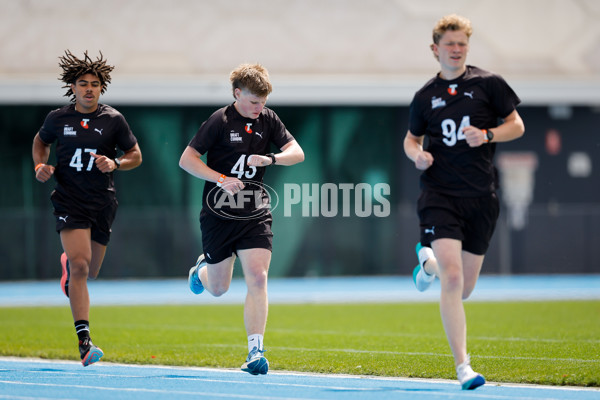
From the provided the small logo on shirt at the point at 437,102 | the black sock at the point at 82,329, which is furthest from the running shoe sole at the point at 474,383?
the black sock at the point at 82,329

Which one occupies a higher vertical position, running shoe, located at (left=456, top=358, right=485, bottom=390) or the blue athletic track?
running shoe, located at (left=456, top=358, right=485, bottom=390)

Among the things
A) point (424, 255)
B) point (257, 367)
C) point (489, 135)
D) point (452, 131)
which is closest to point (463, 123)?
point (452, 131)

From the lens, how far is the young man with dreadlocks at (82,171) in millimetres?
8828

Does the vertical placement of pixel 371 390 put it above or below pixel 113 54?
below

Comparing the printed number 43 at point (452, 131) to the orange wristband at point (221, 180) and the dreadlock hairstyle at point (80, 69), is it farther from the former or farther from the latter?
the dreadlock hairstyle at point (80, 69)

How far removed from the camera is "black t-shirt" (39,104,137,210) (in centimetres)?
895

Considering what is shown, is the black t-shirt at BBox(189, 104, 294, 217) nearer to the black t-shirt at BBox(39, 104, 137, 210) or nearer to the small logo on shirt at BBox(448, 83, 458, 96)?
the black t-shirt at BBox(39, 104, 137, 210)

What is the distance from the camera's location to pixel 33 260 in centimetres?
2367

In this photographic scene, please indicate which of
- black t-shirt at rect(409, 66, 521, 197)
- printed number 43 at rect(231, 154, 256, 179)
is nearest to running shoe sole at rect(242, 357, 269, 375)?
printed number 43 at rect(231, 154, 256, 179)

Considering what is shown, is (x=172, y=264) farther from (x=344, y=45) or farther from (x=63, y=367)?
(x=63, y=367)

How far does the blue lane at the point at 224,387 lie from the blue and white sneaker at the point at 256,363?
0.32ft

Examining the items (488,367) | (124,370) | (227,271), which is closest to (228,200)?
(227,271)

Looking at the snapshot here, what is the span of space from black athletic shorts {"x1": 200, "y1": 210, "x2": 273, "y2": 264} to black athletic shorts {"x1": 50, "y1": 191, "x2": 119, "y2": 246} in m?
1.11

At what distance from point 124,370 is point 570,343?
483 centimetres
